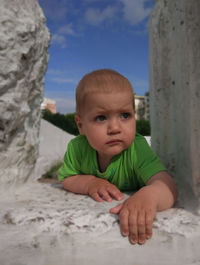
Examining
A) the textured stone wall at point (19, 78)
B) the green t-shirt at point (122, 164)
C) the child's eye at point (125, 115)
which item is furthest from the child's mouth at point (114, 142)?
the textured stone wall at point (19, 78)

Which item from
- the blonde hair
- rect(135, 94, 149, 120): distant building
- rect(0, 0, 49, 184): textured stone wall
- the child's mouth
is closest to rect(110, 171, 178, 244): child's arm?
the child's mouth

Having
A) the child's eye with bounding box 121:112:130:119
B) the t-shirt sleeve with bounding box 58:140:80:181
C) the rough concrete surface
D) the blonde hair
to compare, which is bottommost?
the rough concrete surface

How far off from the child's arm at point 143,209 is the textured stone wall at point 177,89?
0.54 feet

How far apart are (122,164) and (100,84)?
63 cm

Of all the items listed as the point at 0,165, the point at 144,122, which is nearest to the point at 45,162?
the point at 0,165

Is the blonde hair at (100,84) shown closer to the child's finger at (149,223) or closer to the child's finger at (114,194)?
the child's finger at (114,194)

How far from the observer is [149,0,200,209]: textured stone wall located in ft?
4.66

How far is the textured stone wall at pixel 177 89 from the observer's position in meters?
1.42

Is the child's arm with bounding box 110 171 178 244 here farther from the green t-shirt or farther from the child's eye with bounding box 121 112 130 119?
the child's eye with bounding box 121 112 130 119

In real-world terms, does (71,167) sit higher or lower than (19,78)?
lower

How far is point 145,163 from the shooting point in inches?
70.0

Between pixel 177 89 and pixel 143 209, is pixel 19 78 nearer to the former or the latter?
pixel 177 89

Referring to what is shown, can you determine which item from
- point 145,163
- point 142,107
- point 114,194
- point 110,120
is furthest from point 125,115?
point 142,107

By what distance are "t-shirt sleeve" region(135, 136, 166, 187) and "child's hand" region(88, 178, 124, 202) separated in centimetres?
21
